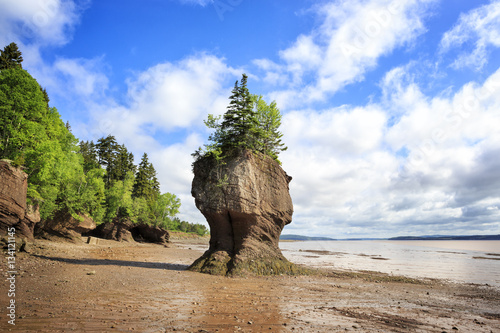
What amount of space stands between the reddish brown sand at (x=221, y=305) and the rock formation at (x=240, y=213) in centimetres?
308

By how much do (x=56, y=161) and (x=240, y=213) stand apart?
2182 cm

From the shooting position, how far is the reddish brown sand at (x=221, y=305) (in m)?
7.68

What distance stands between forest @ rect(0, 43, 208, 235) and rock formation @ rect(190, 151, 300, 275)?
1564 cm

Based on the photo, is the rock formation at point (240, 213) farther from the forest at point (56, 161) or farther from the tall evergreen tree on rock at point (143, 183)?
the tall evergreen tree on rock at point (143, 183)

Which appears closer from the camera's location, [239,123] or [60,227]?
[239,123]

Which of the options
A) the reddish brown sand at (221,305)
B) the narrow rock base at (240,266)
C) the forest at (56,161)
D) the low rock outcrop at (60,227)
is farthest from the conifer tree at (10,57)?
the narrow rock base at (240,266)

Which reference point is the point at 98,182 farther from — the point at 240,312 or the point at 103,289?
the point at 240,312

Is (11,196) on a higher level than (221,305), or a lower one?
higher

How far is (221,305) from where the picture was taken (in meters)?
10.2

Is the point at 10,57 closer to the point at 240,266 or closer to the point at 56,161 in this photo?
the point at 56,161

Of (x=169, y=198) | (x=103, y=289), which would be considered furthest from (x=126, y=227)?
(x=103, y=289)

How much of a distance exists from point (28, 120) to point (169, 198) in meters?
44.8

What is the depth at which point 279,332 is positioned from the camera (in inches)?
293

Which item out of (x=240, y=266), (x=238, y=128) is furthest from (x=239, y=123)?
(x=240, y=266)
